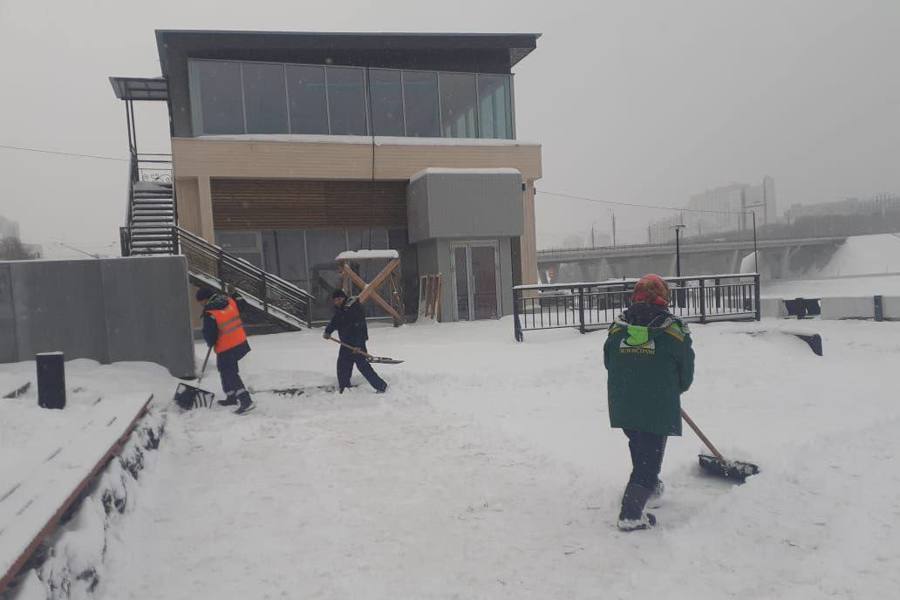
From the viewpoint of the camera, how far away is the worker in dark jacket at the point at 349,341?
927 centimetres

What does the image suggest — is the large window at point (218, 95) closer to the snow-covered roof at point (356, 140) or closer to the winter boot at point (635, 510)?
the snow-covered roof at point (356, 140)

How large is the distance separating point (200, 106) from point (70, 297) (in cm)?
1198

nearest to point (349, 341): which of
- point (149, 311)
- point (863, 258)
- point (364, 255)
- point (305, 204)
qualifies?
point (149, 311)

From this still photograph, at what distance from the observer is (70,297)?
913 cm

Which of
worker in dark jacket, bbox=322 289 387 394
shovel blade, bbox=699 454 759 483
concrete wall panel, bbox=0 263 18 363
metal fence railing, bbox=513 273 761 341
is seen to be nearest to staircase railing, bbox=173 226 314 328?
metal fence railing, bbox=513 273 761 341

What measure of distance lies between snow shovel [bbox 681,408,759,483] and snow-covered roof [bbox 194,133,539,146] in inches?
676

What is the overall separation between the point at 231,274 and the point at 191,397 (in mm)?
9739

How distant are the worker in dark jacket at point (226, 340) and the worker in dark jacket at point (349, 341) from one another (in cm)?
133

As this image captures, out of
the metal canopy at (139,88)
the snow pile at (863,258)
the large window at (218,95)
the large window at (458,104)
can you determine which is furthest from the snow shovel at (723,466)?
the snow pile at (863,258)

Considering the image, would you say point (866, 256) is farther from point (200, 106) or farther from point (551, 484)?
point (551, 484)

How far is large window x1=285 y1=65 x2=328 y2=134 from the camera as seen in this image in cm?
2039

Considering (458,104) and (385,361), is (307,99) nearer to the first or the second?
(458,104)

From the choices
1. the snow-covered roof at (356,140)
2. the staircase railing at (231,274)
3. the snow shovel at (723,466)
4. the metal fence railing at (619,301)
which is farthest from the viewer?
the snow-covered roof at (356,140)

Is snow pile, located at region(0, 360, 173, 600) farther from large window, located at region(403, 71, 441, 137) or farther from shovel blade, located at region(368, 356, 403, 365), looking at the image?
large window, located at region(403, 71, 441, 137)
